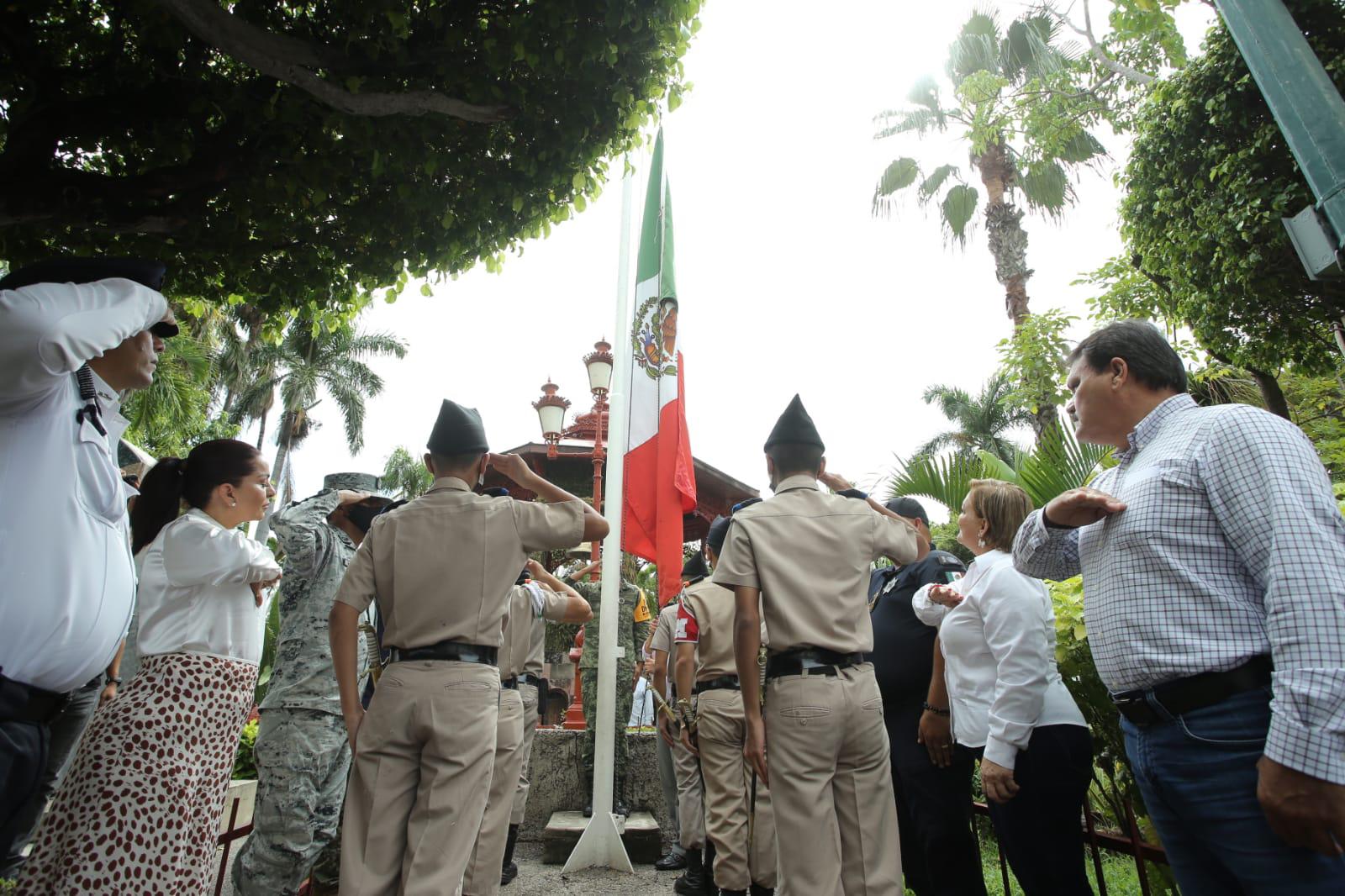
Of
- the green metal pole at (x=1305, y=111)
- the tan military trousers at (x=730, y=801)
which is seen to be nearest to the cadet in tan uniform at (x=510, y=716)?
the tan military trousers at (x=730, y=801)

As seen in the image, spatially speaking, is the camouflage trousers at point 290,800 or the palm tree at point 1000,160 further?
the palm tree at point 1000,160

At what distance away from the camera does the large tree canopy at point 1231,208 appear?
4797mm

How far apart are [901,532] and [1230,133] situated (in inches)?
175

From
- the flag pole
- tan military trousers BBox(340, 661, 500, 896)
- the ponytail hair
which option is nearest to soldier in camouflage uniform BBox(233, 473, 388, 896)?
the ponytail hair

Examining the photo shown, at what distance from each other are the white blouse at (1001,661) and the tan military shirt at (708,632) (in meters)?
2.00

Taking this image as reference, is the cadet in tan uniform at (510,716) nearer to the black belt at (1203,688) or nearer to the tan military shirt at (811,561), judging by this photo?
the tan military shirt at (811,561)

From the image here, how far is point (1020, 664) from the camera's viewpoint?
2422 mm

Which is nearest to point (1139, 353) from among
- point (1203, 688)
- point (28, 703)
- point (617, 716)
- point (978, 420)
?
point (1203, 688)

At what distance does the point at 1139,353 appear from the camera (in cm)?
197

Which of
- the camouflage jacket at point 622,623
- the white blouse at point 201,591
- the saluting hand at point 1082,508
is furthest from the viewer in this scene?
the camouflage jacket at point 622,623

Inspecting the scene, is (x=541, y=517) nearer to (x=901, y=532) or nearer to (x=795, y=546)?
(x=795, y=546)

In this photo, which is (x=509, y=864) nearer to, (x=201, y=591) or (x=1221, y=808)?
(x=201, y=591)

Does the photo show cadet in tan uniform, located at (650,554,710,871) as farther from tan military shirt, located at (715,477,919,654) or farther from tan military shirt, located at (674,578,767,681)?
tan military shirt, located at (715,477,919,654)

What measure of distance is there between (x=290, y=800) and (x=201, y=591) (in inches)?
46.1
